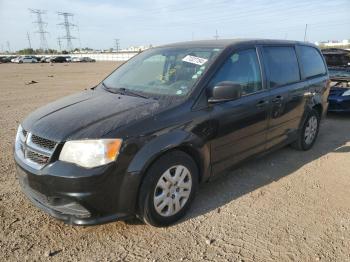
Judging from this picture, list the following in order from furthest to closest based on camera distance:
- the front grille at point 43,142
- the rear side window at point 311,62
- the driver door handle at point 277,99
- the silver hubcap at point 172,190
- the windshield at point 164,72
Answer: the rear side window at point 311,62, the driver door handle at point 277,99, the windshield at point 164,72, the silver hubcap at point 172,190, the front grille at point 43,142

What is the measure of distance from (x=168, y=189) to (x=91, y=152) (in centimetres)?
86

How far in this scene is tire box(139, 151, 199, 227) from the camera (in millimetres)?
3031

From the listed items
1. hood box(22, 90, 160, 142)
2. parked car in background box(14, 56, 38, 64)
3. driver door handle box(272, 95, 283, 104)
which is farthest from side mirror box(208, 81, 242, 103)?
parked car in background box(14, 56, 38, 64)

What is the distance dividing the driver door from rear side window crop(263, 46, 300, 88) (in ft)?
0.91

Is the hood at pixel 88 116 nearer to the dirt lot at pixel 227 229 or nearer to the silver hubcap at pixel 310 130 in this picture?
the dirt lot at pixel 227 229

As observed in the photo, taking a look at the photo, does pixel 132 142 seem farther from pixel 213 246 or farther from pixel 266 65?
pixel 266 65

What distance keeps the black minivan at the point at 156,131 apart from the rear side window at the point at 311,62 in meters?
0.63

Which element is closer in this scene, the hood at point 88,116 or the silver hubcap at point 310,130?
the hood at point 88,116

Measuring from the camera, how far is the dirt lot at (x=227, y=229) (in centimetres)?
291

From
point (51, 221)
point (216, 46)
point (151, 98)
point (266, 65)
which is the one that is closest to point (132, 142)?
point (151, 98)

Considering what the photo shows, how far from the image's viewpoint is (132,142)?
9.37ft

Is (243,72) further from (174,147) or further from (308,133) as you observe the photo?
(308,133)

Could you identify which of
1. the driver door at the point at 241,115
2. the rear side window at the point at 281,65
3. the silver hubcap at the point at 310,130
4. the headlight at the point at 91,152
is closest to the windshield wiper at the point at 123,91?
the driver door at the point at 241,115

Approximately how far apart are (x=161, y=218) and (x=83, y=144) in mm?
1054
